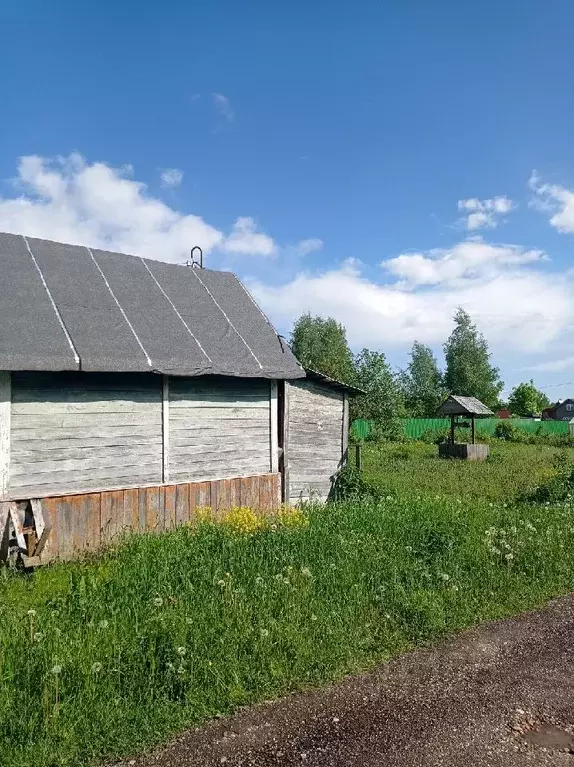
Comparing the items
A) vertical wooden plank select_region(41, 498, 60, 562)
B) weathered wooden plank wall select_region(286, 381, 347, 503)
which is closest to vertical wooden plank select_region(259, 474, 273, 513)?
weathered wooden plank wall select_region(286, 381, 347, 503)

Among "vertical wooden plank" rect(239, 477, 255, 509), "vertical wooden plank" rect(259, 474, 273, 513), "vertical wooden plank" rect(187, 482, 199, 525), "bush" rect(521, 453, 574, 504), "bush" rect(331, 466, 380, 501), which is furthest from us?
"bush" rect(521, 453, 574, 504)

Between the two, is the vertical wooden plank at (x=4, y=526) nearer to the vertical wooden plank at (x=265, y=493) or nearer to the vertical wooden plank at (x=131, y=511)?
the vertical wooden plank at (x=131, y=511)

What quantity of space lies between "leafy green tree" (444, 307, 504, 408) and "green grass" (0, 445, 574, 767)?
2175 inches

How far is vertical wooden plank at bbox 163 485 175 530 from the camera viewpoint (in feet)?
29.2

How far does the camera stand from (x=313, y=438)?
37.0ft

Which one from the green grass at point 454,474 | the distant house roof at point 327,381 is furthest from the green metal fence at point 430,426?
the distant house roof at point 327,381

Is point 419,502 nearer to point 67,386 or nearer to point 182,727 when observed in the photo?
point 67,386

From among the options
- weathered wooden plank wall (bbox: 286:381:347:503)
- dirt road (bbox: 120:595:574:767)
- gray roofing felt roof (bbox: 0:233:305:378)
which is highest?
gray roofing felt roof (bbox: 0:233:305:378)

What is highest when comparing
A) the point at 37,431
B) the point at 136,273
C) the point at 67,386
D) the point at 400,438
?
the point at 136,273

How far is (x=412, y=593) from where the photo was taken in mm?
5996

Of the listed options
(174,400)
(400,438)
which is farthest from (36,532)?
(400,438)

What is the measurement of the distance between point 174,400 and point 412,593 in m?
4.83

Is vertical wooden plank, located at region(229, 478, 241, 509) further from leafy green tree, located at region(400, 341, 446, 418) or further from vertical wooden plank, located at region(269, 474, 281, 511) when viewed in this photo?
leafy green tree, located at region(400, 341, 446, 418)

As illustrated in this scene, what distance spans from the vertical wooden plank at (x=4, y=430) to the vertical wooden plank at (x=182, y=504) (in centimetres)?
244
